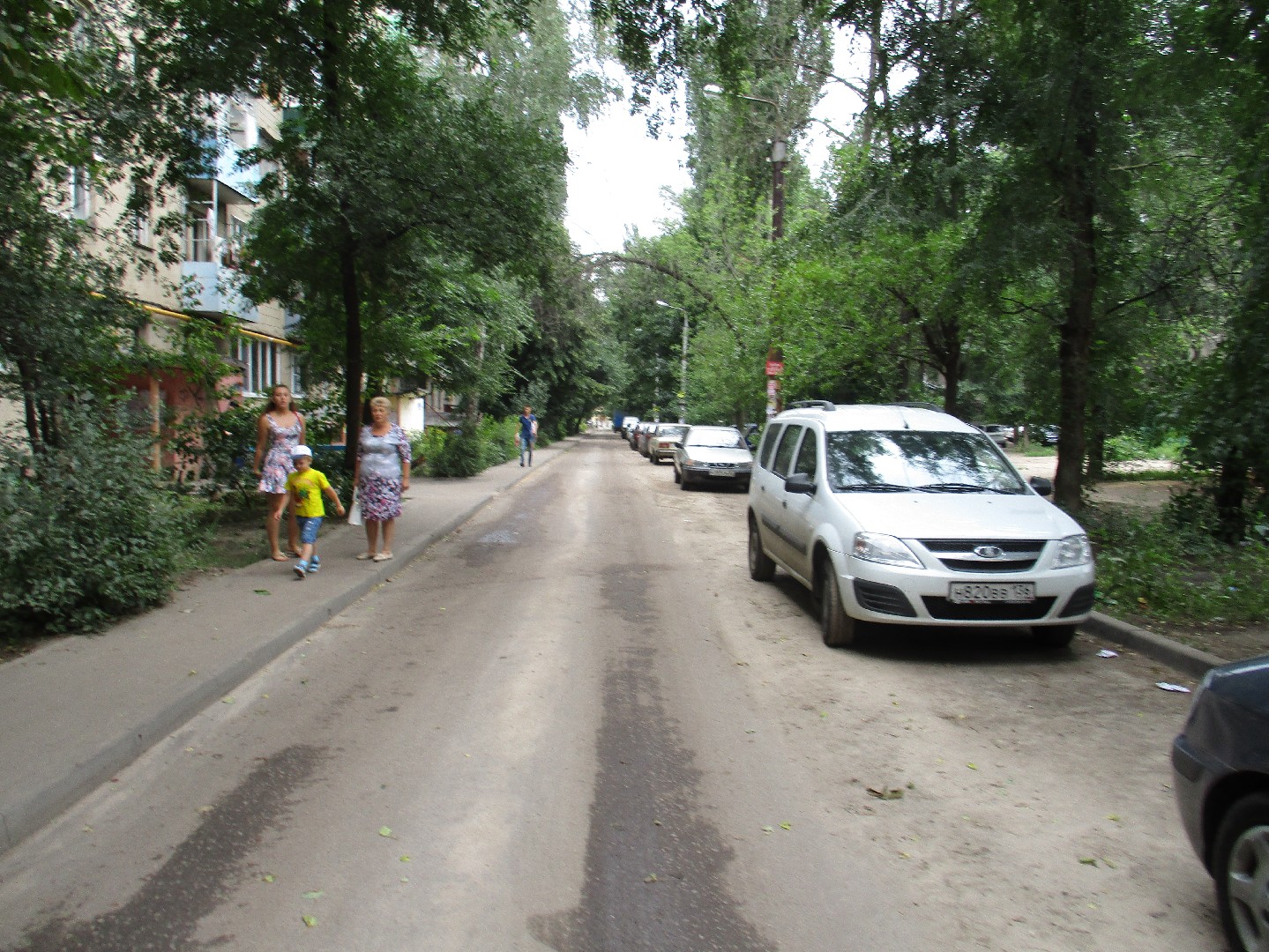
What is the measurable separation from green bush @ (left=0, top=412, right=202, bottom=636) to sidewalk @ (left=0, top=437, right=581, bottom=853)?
29cm

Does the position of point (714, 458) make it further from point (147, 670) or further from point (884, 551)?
point (147, 670)

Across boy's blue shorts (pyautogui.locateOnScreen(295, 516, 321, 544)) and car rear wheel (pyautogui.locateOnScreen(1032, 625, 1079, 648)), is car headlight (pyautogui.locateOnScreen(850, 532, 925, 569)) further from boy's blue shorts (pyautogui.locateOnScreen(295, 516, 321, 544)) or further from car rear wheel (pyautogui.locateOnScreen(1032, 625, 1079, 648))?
boy's blue shorts (pyautogui.locateOnScreen(295, 516, 321, 544))

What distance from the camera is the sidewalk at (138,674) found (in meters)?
4.46

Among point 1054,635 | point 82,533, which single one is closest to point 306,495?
Result: point 82,533

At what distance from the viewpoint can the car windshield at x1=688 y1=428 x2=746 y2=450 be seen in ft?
82.7

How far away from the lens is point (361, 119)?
1263cm

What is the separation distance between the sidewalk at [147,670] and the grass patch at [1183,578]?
62cm

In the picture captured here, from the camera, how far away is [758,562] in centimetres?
1053

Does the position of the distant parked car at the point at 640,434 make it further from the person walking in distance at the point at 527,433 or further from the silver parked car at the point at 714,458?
the silver parked car at the point at 714,458

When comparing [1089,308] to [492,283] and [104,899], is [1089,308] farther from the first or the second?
[492,283]

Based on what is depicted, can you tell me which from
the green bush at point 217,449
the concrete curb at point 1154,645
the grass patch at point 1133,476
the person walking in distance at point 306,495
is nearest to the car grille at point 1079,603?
the concrete curb at point 1154,645

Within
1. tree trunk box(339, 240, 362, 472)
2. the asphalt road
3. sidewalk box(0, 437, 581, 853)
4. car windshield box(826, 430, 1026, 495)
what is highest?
tree trunk box(339, 240, 362, 472)

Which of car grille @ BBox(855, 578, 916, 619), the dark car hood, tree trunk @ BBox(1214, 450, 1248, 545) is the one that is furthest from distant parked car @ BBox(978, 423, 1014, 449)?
the dark car hood

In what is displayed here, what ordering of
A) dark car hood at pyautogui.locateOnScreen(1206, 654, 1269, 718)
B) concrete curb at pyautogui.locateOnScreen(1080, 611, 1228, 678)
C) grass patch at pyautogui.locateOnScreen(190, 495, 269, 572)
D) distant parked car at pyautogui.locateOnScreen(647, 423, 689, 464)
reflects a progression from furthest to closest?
distant parked car at pyautogui.locateOnScreen(647, 423, 689, 464) < grass patch at pyautogui.locateOnScreen(190, 495, 269, 572) < concrete curb at pyautogui.locateOnScreen(1080, 611, 1228, 678) < dark car hood at pyautogui.locateOnScreen(1206, 654, 1269, 718)
